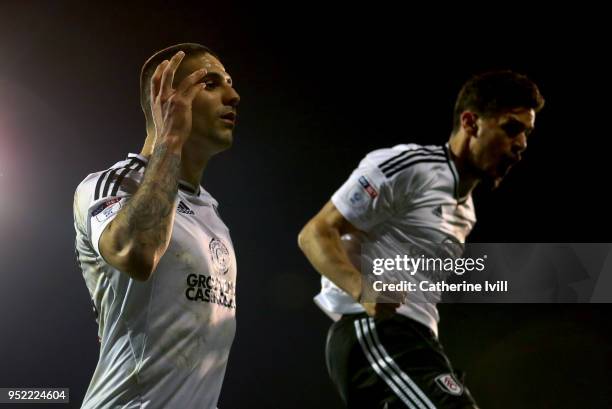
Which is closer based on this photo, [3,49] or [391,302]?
[391,302]

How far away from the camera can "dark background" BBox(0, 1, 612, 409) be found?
3086 mm

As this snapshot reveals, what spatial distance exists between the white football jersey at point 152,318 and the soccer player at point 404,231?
0.49 metres

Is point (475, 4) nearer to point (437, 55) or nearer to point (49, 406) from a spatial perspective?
point (437, 55)

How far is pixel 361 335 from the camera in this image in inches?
78.0

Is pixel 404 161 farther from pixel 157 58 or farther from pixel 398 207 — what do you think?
pixel 157 58

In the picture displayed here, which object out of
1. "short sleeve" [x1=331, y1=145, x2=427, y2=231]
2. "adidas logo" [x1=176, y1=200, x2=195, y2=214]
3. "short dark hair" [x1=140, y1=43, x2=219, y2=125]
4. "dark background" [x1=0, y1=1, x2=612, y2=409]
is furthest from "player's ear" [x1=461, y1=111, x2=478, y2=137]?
"adidas logo" [x1=176, y1=200, x2=195, y2=214]

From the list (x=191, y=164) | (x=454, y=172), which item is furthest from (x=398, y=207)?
(x=191, y=164)

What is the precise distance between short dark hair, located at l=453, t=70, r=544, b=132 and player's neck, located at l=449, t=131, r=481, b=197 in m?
0.07

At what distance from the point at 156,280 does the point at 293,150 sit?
6.29 feet

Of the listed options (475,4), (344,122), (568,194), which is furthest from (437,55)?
(568,194)

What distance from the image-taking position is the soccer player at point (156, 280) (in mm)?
1240

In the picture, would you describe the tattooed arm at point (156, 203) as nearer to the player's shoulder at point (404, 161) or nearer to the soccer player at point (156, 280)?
the soccer player at point (156, 280)

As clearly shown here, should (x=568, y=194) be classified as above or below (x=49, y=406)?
above

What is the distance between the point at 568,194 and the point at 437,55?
32.7 inches
